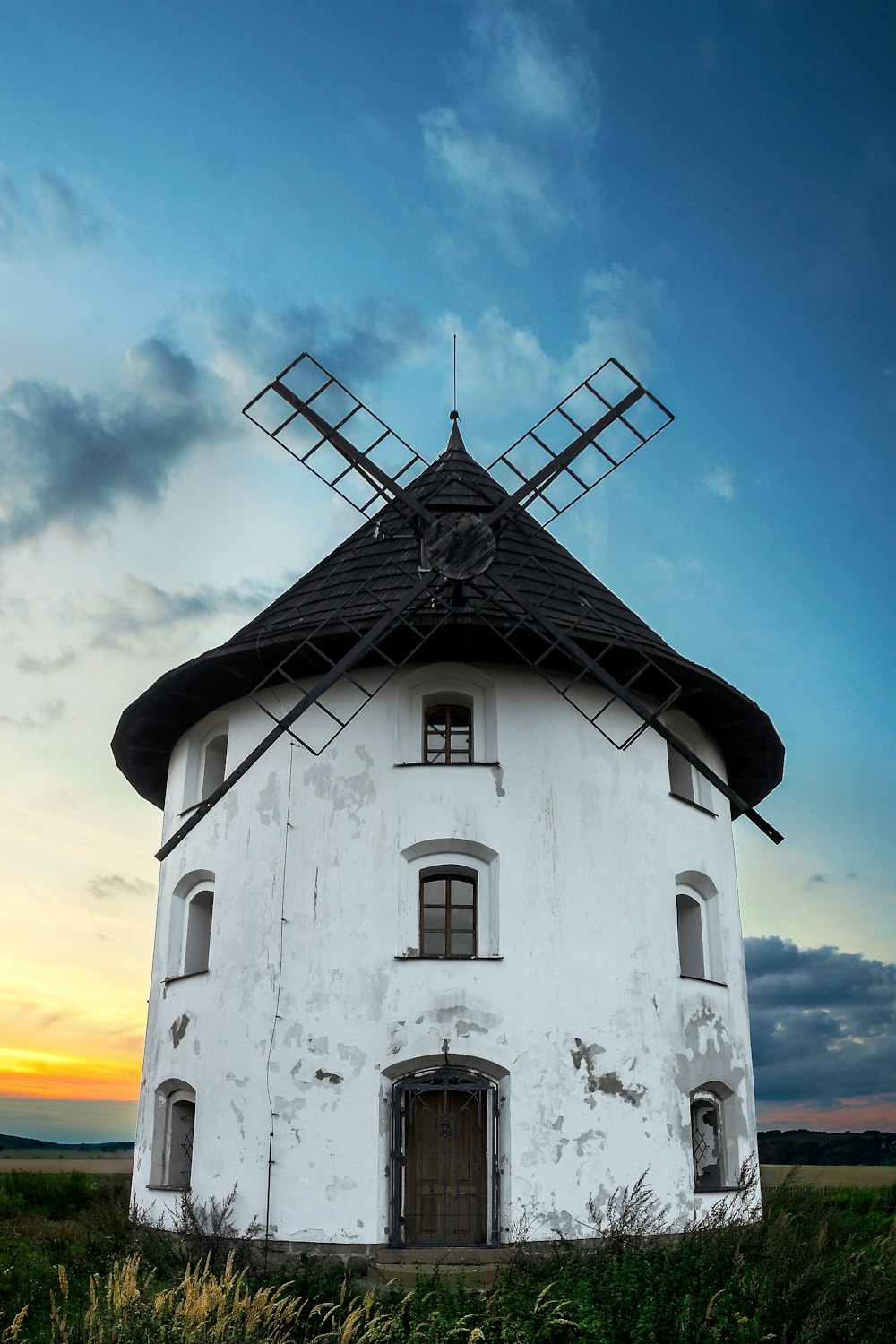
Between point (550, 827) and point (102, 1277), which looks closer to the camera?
point (102, 1277)

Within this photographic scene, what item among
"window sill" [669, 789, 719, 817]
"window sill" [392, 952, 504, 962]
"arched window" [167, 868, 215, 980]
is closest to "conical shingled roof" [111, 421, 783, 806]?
"window sill" [669, 789, 719, 817]

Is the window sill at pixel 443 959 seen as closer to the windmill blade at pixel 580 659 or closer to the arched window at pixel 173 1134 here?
the windmill blade at pixel 580 659

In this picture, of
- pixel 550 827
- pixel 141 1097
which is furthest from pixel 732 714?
pixel 141 1097

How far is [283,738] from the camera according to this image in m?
14.5

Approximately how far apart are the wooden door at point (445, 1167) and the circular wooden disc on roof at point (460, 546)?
586 centimetres

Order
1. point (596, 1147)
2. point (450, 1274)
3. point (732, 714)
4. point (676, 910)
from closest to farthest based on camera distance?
point (450, 1274), point (596, 1147), point (676, 910), point (732, 714)

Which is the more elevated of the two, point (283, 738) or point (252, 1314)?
point (283, 738)

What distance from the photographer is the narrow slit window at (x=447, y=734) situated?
47.1 feet

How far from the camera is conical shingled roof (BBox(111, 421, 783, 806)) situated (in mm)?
14312

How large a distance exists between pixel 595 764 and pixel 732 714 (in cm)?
280

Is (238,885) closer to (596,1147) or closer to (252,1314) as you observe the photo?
(596,1147)

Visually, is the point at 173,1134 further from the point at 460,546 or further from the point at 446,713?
the point at 460,546

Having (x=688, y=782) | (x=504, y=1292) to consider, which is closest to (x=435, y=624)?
(x=688, y=782)

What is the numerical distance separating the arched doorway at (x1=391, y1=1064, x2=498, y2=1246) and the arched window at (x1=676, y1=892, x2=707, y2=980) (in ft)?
12.1
